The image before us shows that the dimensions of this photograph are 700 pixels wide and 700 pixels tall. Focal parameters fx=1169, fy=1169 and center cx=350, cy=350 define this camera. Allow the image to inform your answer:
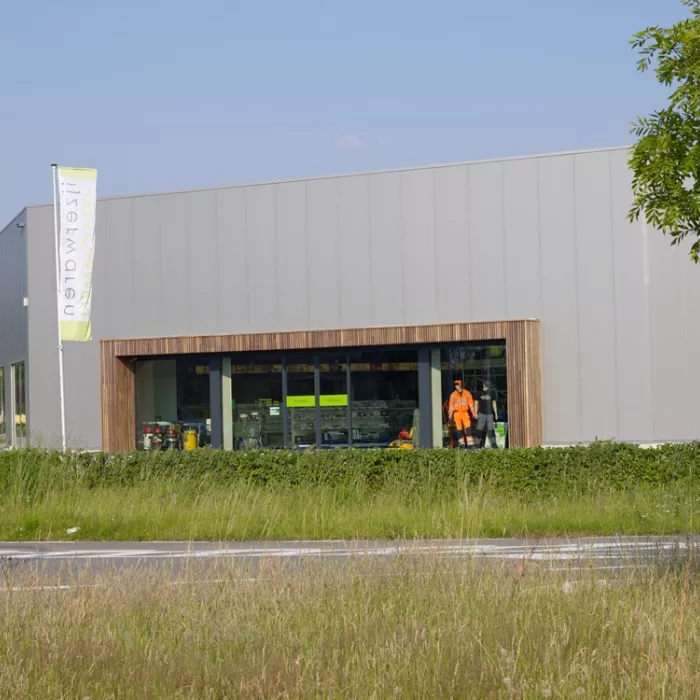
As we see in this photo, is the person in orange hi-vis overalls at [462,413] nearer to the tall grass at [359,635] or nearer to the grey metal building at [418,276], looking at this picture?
the grey metal building at [418,276]

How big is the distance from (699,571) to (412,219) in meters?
18.8

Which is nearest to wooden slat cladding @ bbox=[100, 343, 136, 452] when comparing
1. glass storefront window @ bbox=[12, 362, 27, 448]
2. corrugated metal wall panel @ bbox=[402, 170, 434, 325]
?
glass storefront window @ bbox=[12, 362, 27, 448]

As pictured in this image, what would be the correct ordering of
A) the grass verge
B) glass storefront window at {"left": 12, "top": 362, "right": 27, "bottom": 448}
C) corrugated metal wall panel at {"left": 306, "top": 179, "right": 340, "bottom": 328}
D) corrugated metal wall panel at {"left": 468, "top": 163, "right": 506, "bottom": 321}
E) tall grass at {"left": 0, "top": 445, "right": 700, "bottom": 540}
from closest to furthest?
1. the grass verge
2. tall grass at {"left": 0, "top": 445, "right": 700, "bottom": 540}
3. corrugated metal wall panel at {"left": 468, "top": 163, "right": 506, "bottom": 321}
4. corrugated metal wall panel at {"left": 306, "top": 179, "right": 340, "bottom": 328}
5. glass storefront window at {"left": 12, "top": 362, "right": 27, "bottom": 448}

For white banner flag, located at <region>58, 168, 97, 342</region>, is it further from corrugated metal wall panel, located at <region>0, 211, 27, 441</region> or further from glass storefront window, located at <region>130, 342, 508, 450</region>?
corrugated metal wall panel, located at <region>0, 211, 27, 441</region>

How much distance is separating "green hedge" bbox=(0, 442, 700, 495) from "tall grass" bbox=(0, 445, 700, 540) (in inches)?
0.8

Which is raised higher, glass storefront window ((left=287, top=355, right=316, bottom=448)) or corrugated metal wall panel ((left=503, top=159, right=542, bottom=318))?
corrugated metal wall panel ((left=503, top=159, right=542, bottom=318))

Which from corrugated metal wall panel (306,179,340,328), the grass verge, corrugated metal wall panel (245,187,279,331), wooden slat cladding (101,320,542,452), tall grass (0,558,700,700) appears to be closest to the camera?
tall grass (0,558,700,700)

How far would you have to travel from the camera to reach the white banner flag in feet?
80.4

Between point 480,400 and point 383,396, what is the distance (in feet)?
7.64

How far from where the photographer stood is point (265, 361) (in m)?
28.1

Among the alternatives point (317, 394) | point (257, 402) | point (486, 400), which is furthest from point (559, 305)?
point (257, 402)

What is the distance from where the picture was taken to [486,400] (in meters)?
25.8

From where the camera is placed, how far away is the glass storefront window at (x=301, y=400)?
27.6 metres

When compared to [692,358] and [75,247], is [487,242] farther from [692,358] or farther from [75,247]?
[75,247]
